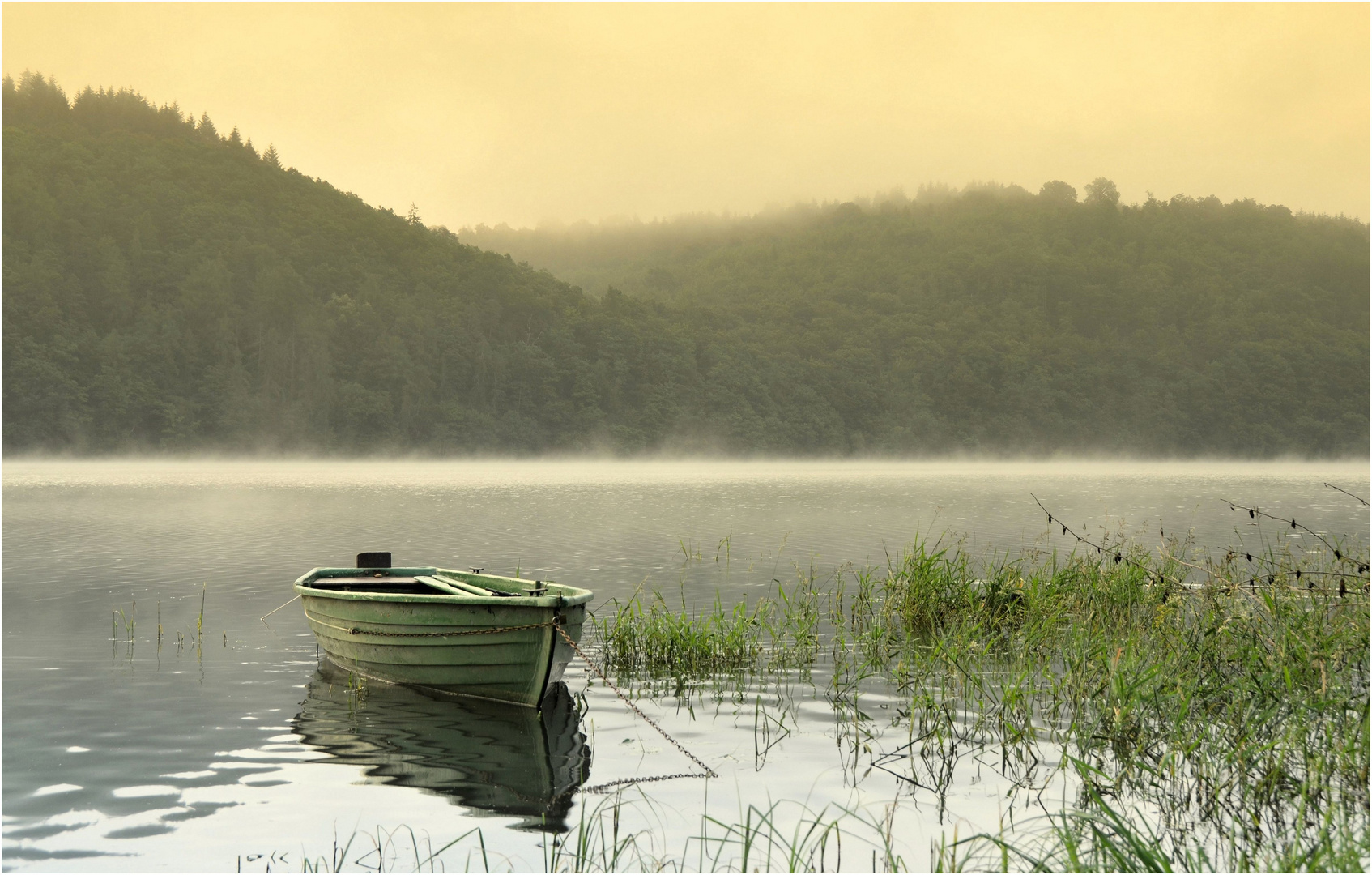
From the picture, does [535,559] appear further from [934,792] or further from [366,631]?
[934,792]

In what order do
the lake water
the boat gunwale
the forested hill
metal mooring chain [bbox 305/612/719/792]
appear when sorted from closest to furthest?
the lake water, metal mooring chain [bbox 305/612/719/792], the boat gunwale, the forested hill

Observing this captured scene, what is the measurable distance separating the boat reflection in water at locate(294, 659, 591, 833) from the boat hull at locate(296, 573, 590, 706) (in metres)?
0.22

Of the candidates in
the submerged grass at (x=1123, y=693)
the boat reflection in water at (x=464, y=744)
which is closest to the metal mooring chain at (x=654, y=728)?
the boat reflection in water at (x=464, y=744)

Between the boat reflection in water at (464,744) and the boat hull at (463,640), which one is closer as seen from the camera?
the boat reflection in water at (464,744)

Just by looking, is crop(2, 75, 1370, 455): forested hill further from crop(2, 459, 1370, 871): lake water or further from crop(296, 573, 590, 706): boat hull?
crop(296, 573, 590, 706): boat hull

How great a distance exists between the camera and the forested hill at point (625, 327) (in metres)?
117

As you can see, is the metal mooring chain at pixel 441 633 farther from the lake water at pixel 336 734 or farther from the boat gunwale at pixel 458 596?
the lake water at pixel 336 734

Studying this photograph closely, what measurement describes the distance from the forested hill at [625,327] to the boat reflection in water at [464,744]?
105972mm

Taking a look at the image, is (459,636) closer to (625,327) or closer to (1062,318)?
(625,327)

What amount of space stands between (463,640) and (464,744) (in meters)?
1.64

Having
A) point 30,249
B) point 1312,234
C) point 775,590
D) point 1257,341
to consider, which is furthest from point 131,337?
point 1312,234

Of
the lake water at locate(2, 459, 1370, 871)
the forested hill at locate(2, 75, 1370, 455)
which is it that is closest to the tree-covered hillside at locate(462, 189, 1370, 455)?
the forested hill at locate(2, 75, 1370, 455)

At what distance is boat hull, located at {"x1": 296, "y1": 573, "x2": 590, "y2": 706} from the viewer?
11.2 m

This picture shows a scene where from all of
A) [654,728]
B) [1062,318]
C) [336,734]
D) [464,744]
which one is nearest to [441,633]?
[336,734]
